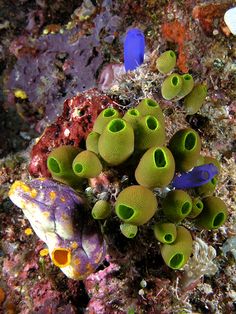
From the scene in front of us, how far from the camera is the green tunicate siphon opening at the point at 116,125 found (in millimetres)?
2261

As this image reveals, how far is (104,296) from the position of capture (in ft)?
8.87

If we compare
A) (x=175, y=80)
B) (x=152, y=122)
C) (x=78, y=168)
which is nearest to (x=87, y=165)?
(x=78, y=168)

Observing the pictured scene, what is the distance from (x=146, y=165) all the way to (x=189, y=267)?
110 centimetres

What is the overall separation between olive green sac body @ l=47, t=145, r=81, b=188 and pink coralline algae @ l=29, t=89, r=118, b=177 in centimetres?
36

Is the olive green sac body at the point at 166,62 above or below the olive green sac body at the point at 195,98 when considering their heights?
above

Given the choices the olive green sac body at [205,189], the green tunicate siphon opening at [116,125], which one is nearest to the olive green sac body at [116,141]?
the green tunicate siphon opening at [116,125]

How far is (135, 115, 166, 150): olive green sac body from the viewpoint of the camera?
2389mm

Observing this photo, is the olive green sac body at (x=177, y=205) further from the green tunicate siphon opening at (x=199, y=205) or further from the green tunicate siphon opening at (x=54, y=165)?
the green tunicate siphon opening at (x=54, y=165)

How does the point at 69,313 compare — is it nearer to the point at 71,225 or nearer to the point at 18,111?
the point at 71,225

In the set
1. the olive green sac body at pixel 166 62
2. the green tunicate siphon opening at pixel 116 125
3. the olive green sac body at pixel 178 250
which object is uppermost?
the green tunicate siphon opening at pixel 116 125

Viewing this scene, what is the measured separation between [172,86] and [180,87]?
0.07 meters

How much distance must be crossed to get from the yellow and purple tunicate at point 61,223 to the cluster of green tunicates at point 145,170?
5.8 inches

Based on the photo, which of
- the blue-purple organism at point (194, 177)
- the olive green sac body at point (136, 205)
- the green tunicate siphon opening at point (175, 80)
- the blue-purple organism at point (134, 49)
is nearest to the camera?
the olive green sac body at point (136, 205)

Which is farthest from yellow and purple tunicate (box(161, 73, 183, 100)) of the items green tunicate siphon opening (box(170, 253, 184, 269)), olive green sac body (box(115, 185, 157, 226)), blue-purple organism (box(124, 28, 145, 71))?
green tunicate siphon opening (box(170, 253, 184, 269))
